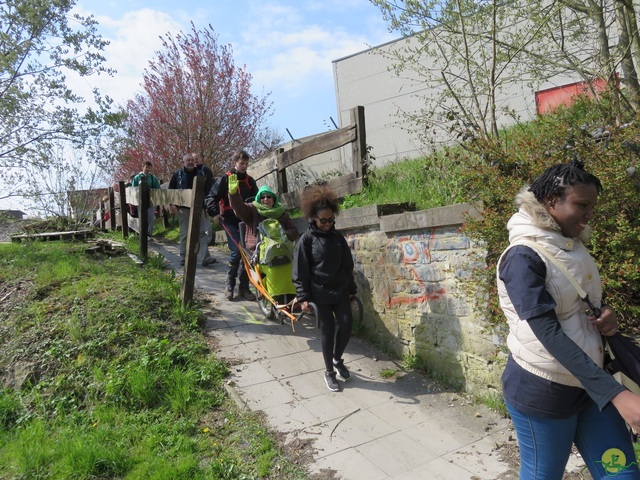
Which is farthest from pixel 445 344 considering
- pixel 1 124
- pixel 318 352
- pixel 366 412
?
pixel 1 124

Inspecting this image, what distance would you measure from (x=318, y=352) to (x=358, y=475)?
6.73ft

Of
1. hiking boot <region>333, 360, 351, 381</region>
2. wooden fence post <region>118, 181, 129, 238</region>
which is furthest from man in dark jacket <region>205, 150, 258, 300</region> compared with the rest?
wooden fence post <region>118, 181, 129, 238</region>

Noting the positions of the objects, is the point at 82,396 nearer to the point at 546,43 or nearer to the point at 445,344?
the point at 445,344

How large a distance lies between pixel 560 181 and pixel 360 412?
2.91 metres

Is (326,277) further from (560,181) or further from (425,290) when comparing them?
(560,181)

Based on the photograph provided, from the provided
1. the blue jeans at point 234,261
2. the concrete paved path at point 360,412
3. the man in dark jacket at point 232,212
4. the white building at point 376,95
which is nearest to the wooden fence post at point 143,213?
the man in dark jacket at point 232,212

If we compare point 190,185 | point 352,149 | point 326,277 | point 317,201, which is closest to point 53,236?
point 190,185

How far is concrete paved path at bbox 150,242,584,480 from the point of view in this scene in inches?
141

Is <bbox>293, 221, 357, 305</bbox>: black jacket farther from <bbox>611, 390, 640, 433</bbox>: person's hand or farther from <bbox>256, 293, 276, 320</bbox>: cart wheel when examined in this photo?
<bbox>611, 390, 640, 433</bbox>: person's hand

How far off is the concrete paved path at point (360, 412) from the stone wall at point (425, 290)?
0.25m

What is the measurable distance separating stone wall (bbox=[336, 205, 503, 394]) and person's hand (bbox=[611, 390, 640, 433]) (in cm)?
239

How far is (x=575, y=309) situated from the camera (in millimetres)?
2037

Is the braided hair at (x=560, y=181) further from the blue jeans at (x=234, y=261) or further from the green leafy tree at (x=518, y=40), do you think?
the blue jeans at (x=234, y=261)

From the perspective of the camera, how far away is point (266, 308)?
624cm
